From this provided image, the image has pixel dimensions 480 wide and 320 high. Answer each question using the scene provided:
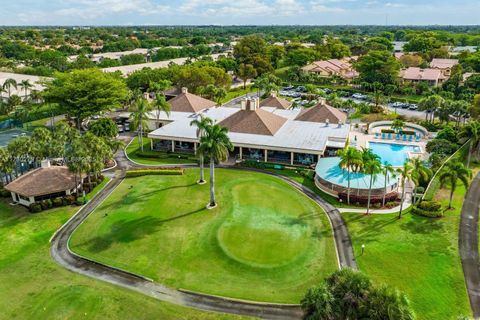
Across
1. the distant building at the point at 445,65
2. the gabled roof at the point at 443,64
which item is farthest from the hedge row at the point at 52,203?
the gabled roof at the point at 443,64

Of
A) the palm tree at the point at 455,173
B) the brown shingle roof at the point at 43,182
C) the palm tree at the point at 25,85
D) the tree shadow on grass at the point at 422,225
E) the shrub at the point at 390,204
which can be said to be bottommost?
the tree shadow on grass at the point at 422,225

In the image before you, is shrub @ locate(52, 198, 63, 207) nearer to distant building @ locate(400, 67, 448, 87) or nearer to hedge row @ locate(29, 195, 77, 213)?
hedge row @ locate(29, 195, 77, 213)

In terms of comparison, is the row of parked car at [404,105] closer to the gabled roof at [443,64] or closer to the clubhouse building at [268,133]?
the clubhouse building at [268,133]

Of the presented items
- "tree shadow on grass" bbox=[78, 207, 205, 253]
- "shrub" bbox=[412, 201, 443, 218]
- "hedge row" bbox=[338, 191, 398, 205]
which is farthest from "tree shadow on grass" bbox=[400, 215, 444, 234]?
"tree shadow on grass" bbox=[78, 207, 205, 253]

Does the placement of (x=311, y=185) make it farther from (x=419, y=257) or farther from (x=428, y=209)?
(x=419, y=257)

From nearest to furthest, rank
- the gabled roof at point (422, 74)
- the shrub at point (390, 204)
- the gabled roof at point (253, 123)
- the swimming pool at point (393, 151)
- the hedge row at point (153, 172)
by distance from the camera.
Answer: the shrub at point (390, 204) < the hedge row at point (153, 172) < the swimming pool at point (393, 151) < the gabled roof at point (253, 123) < the gabled roof at point (422, 74)

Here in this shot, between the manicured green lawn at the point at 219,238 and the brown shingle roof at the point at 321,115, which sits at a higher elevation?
the brown shingle roof at the point at 321,115

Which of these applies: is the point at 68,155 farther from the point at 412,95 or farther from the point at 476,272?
the point at 412,95
